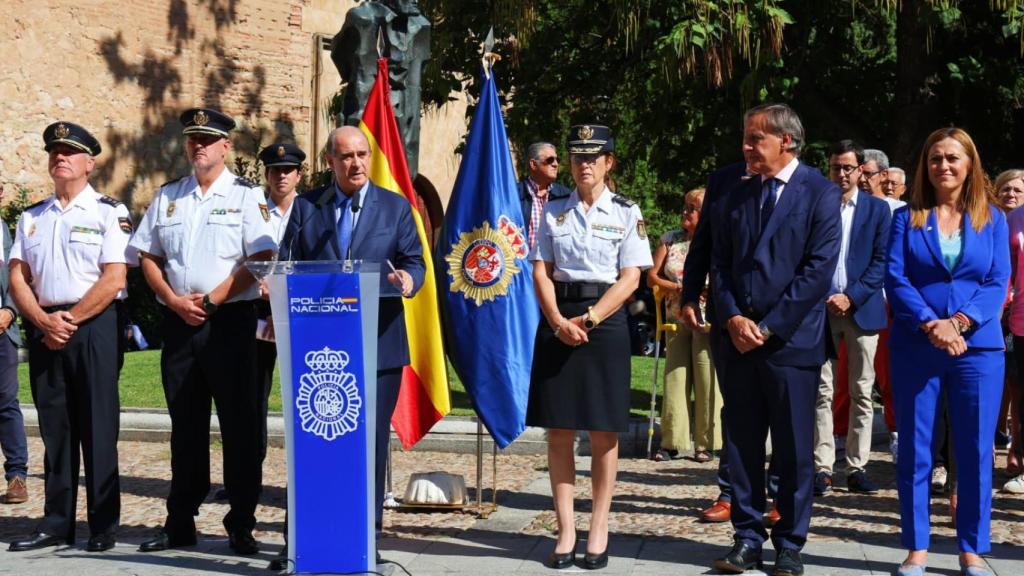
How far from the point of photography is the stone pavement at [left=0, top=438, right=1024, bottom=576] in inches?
249

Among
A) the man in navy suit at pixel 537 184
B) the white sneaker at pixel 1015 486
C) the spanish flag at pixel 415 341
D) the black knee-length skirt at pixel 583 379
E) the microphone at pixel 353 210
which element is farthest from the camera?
the man in navy suit at pixel 537 184

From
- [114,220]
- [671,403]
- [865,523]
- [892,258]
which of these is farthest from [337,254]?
[671,403]

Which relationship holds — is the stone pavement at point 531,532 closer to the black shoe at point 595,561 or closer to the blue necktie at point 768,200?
the black shoe at point 595,561

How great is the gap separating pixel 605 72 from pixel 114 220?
1030 cm

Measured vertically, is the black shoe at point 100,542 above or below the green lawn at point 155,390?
below

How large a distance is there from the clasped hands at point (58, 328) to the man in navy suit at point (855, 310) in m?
4.21

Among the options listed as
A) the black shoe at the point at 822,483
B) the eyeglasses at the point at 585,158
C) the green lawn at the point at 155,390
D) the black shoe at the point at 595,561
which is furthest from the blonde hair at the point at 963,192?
the green lawn at the point at 155,390

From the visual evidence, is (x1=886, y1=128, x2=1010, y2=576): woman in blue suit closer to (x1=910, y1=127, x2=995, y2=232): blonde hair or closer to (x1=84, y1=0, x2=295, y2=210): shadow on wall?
(x1=910, y1=127, x2=995, y2=232): blonde hair

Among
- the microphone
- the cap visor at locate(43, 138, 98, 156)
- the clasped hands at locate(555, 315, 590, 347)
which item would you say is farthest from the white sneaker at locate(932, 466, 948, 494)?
the cap visor at locate(43, 138, 98, 156)

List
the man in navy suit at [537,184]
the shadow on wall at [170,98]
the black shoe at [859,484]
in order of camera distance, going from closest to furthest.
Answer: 1. the black shoe at [859,484]
2. the man in navy suit at [537,184]
3. the shadow on wall at [170,98]

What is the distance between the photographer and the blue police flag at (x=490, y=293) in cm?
769

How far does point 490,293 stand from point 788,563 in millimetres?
2435

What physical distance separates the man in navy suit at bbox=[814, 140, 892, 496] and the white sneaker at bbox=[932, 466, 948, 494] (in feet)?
1.19

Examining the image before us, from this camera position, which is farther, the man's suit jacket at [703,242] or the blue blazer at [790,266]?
the man's suit jacket at [703,242]
